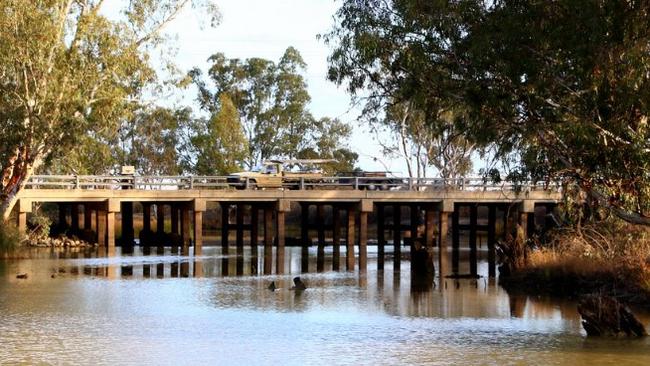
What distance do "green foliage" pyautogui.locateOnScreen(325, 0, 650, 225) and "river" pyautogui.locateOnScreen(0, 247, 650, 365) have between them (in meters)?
3.35

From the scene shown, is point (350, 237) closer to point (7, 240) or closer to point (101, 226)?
point (101, 226)

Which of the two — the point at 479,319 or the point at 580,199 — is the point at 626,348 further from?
the point at 580,199

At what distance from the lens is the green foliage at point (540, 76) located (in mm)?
21375

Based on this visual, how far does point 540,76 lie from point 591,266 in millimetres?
7665

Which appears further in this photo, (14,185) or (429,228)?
(429,228)

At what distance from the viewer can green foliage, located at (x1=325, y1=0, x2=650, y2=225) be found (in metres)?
21.4

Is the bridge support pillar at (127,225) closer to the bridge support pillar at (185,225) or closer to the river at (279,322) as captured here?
the bridge support pillar at (185,225)

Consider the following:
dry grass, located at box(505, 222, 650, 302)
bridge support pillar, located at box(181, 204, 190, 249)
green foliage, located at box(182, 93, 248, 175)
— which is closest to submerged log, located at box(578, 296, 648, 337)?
dry grass, located at box(505, 222, 650, 302)

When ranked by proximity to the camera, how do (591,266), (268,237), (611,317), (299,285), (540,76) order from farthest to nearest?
(268,237) → (299,285) → (591,266) → (540,76) → (611,317)

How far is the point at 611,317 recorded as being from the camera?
Answer: 69.2 ft

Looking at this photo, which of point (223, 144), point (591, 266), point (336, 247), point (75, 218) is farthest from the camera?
point (223, 144)

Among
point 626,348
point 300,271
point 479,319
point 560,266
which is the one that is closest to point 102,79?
point 300,271

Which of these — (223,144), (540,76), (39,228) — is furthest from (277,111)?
(540,76)

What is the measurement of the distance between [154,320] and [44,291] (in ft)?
20.1
